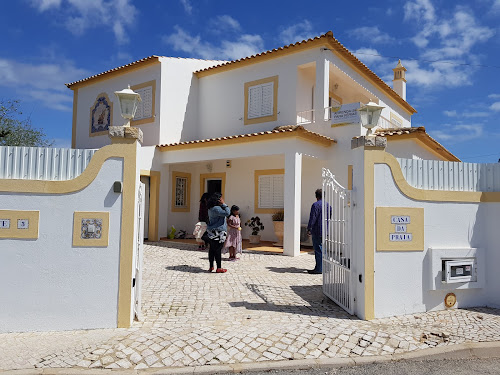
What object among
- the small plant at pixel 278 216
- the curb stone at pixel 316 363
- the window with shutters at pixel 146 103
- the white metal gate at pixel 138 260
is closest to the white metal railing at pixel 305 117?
the small plant at pixel 278 216

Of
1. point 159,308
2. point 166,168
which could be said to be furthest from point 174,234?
point 159,308

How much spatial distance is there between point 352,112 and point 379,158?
624cm

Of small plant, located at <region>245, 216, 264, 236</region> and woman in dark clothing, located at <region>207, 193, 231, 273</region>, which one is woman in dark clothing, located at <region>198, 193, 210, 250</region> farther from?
woman in dark clothing, located at <region>207, 193, 231, 273</region>

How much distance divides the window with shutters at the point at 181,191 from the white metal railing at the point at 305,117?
5004 millimetres

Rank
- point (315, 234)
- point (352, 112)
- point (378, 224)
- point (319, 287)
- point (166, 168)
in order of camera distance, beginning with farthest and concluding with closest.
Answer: point (166, 168) < point (352, 112) < point (315, 234) < point (319, 287) < point (378, 224)

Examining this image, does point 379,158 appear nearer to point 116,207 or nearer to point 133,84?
point 116,207

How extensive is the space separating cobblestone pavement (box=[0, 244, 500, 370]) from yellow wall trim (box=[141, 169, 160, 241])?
665 cm

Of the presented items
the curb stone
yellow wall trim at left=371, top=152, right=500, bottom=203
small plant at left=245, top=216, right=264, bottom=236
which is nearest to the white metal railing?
small plant at left=245, top=216, right=264, bottom=236

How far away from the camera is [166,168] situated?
13.5 metres

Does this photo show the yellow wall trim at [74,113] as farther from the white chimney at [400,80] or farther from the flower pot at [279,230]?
A: the white chimney at [400,80]

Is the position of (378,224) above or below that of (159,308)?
above

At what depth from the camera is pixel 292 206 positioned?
10.1m

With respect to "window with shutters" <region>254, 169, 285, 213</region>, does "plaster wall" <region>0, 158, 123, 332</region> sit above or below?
below

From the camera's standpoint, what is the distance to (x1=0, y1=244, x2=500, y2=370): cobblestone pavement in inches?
150
